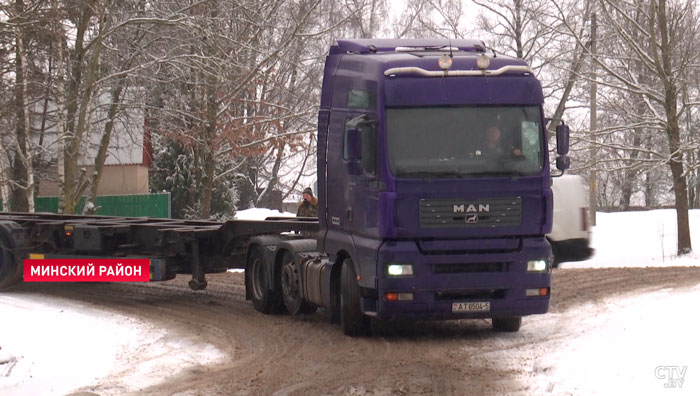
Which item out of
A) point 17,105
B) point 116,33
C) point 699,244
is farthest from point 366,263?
point 699,244

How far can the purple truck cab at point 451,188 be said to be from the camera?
11.5m

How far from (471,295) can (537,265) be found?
0.84 metres

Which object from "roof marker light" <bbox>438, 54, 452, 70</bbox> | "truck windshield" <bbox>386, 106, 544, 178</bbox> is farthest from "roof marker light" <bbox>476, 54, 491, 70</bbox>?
"truck windshield" <bbox>386, 106, 544, 178</bbox>

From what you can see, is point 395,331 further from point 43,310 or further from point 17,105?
point 17,105

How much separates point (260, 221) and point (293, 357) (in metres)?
4.87

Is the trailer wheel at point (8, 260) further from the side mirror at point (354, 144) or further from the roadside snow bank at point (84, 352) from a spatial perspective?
the side mirror at point (354, 144)

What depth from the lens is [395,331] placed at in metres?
13.2

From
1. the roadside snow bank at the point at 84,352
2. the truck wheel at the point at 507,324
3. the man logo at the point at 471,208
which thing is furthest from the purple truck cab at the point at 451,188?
the roadside snow bank at the point at 84,352

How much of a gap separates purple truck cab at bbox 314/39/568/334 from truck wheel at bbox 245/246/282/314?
314cm

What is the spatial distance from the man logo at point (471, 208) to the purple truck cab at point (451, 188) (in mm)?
11

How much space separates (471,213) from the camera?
1149 centimetres

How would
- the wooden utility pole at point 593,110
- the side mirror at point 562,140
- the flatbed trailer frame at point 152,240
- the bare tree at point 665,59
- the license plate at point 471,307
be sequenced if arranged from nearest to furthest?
the license plate at point 471,307
the side mirror at point 562,140
the flatbed trailer frame at point 152,240
the bare tree at point 665,59
the wooden utility pole at point 593,110

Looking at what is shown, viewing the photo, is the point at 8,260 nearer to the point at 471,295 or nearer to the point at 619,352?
the point at 471,295

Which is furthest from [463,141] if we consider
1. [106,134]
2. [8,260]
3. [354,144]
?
[106,134]
